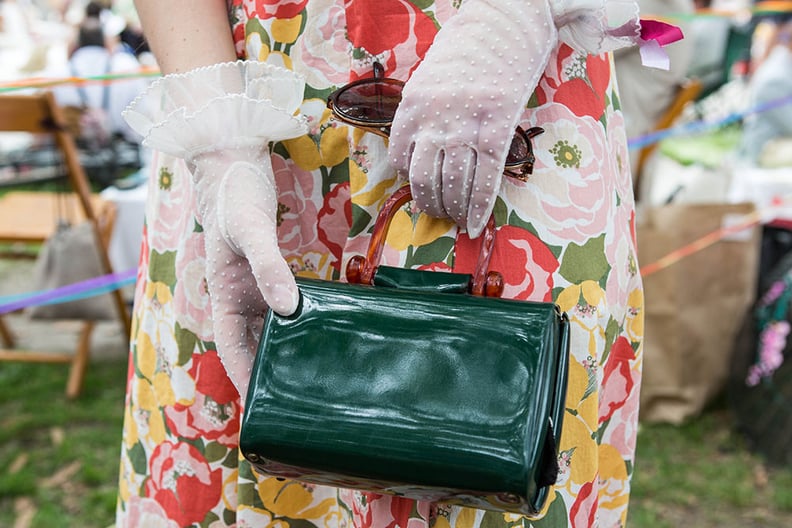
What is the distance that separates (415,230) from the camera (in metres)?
0.72

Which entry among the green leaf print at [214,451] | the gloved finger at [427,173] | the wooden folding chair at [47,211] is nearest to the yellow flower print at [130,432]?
the green leaf print at [214,451]

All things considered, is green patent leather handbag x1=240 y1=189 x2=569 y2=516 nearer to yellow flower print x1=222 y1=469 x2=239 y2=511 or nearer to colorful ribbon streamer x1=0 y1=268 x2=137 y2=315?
yellow flower print x1=222 y1=469 x2=239 y2=511

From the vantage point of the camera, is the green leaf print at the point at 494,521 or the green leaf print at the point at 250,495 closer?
the green leaf print at the point at 494,521

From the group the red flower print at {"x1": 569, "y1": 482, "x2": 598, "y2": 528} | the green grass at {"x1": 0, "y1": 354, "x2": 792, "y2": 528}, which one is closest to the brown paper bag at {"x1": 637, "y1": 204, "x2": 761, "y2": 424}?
the green grass at {"x1": 0, "y1": 354, "x2": 792, "y2": 528}

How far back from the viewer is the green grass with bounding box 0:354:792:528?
2.17 metres

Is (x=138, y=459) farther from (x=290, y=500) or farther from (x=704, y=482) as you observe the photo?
(x=704, y=482)

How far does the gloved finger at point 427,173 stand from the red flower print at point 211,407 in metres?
0.32

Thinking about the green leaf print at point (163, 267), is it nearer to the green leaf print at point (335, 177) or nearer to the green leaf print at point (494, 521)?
the green leaf print at point (335, 177)

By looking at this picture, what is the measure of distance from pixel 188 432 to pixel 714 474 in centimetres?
189

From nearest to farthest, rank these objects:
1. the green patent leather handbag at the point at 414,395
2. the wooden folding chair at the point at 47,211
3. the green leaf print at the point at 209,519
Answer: the green patent leather handbag at the point at 414,395 → the green leaf print at the point at 209,519 → the wooden folding chair at the point at 47,211

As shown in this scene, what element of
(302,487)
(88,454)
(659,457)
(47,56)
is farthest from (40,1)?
(302,487)

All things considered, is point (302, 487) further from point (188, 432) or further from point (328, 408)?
point (328, 408)

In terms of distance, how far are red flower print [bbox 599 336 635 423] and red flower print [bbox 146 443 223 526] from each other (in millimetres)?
411

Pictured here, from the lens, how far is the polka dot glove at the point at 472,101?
649mm
